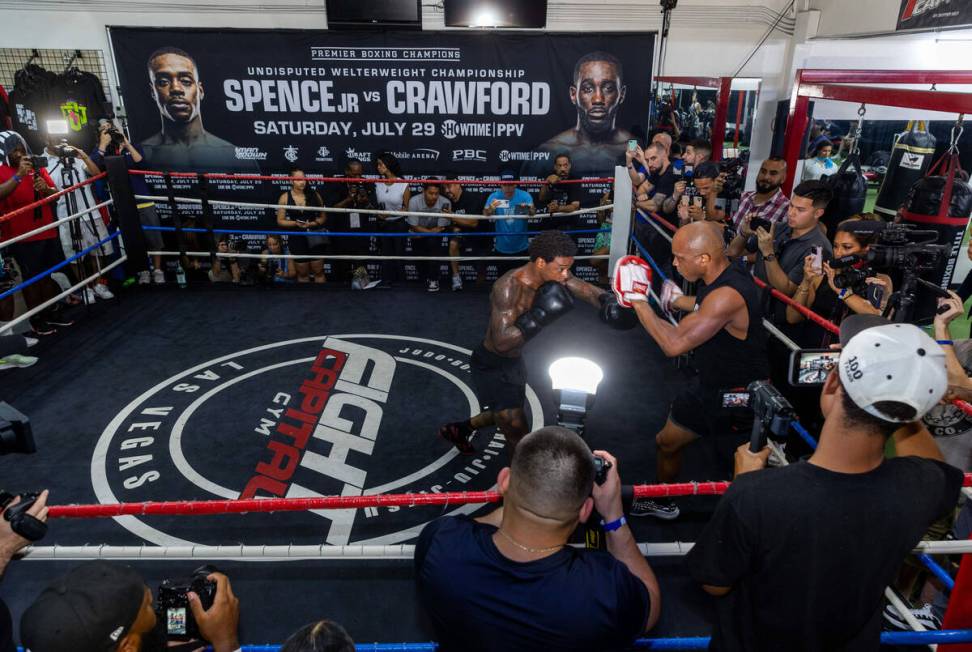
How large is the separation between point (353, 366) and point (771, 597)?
392 cm

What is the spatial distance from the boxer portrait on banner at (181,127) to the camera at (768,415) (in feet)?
Result: 21.5

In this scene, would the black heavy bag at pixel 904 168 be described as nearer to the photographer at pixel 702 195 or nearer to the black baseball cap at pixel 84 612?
the photographer at pixel 702 195

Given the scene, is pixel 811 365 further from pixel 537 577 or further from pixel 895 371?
pixel 537 577

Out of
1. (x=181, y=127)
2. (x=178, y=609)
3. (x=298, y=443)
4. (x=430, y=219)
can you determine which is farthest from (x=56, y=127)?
(x=178, y=609)

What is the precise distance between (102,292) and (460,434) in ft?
15.0

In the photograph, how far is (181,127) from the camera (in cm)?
685

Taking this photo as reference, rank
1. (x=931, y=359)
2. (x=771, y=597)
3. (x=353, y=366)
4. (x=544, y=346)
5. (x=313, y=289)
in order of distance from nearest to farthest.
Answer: (x=931, y=359), (x=771, y=597), (x=353, y=366), (x=544, y=346), (x=313, y=289)

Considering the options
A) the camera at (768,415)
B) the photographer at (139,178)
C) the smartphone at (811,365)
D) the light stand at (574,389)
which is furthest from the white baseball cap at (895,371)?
the photographer at (139,178)

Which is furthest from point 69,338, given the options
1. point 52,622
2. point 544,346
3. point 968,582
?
point 968,582

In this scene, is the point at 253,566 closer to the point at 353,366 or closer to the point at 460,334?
the point at 353,366

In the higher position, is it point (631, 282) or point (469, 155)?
point (469, 155)

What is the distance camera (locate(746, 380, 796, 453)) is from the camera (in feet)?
4.96

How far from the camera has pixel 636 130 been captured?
22.4 feet

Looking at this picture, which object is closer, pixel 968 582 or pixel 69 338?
pixel 968 582
